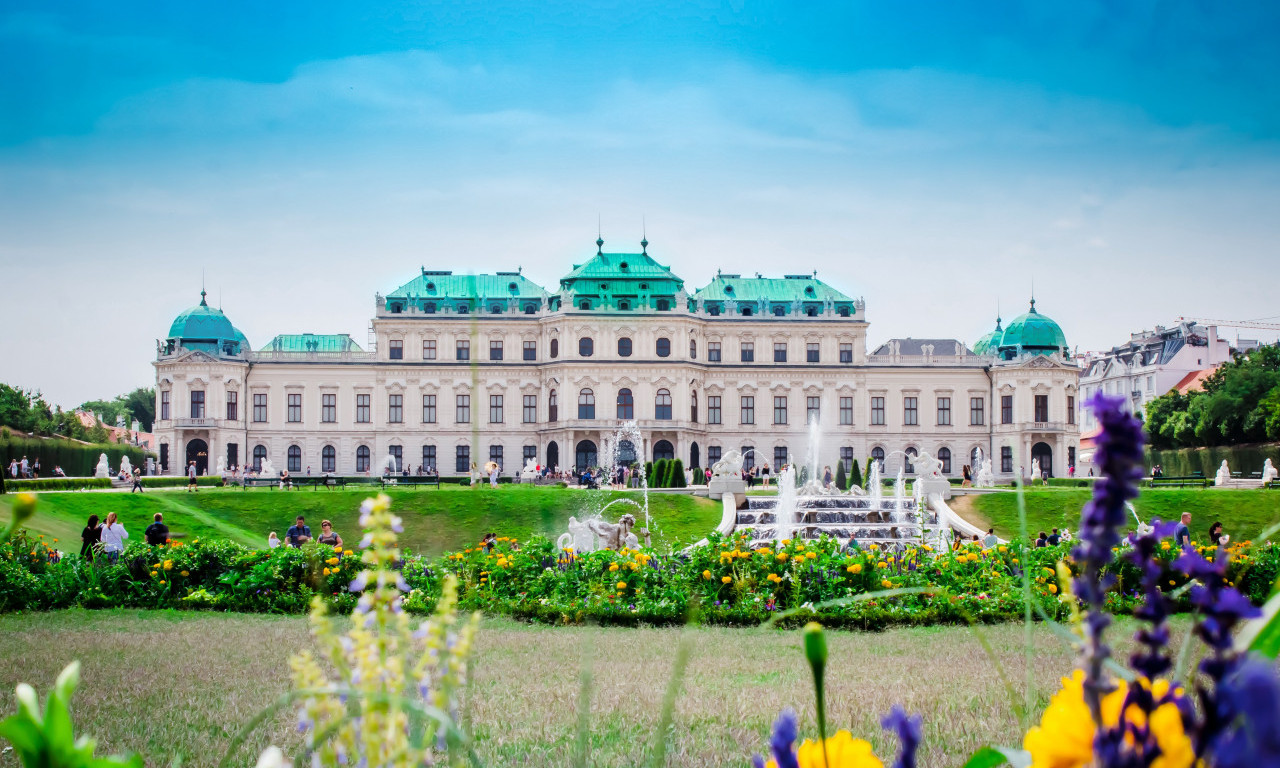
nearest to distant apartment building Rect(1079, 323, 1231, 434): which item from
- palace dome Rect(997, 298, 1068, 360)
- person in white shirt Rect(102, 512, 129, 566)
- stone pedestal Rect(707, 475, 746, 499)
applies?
palace dome Rect(997, 298, 1068, 360)

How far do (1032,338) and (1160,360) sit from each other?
28.6 meters

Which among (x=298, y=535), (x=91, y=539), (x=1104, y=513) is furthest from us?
(x=298, y=535)

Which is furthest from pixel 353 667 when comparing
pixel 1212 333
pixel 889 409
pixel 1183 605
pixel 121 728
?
pixel 1212 333

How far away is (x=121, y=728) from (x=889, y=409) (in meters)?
59.2

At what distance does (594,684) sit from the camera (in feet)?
29.1

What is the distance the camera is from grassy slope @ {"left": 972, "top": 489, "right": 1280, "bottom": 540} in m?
35.5

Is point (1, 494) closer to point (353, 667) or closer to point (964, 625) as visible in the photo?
point (964, 625)

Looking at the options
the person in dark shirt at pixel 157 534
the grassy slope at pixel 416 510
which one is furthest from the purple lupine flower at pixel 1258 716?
the grassy slope at pixel 416 510

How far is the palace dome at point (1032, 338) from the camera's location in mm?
64125

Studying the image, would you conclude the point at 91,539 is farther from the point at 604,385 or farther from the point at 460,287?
the point at 460,287

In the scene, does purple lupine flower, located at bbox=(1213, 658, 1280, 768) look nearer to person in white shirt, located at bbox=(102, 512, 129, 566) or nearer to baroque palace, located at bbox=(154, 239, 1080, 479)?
person in white shirt, located at bbox=(102, 512, 129, 566)

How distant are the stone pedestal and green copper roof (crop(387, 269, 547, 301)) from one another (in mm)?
26704

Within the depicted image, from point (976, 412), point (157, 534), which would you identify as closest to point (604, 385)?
point (976, 412)

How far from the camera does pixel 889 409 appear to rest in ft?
209
